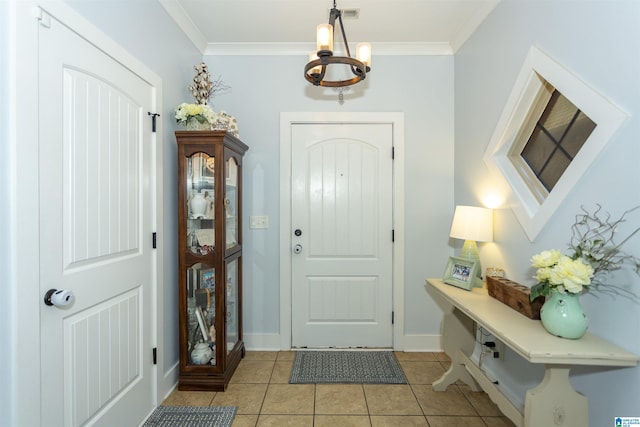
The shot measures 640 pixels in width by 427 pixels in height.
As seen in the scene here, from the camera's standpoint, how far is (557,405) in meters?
1.24

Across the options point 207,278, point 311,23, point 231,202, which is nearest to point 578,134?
point 311,23

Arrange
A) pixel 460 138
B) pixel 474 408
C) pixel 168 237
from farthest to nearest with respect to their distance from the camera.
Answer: pixel 460 138 < pixel 168 237 < pixel 474 408

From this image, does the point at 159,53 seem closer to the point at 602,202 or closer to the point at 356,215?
the point at 356,215

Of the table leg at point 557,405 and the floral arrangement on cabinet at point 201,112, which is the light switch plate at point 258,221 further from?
the table leg at point 557,405

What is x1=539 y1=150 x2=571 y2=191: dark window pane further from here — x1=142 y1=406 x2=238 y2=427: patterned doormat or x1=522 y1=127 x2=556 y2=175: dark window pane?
x1=142 y1=406 x2=238 y2=427: patterned doormat

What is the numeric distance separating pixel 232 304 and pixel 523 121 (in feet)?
8.03

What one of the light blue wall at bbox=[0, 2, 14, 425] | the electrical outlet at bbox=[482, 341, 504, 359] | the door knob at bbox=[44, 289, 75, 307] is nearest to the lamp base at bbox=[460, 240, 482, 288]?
the electrical outlet at bbox=[482, 341, 504, 359]

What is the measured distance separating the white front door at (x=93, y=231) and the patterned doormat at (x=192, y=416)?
0.29ft

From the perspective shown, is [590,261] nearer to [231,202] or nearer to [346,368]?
[346,368]

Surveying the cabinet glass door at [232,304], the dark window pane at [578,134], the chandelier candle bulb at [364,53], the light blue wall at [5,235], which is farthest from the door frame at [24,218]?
the dark window pane at [578,134]

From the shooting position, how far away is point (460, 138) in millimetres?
2715

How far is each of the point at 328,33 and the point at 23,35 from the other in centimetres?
122

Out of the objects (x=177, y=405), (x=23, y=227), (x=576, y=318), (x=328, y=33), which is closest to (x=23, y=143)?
(x=23, y=227)

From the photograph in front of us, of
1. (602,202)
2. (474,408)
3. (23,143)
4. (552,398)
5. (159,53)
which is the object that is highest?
(159,53)
